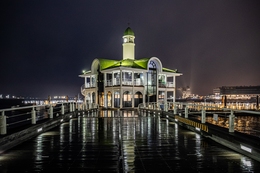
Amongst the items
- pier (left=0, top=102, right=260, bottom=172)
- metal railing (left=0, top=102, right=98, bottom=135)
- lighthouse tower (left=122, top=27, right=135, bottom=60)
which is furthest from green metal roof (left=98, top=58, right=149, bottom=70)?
pier (left=0, top=102, right=260, bottom=172)

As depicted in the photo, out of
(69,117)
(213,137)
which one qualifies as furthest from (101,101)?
(213,137)

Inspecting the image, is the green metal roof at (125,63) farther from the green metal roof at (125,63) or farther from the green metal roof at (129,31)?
the green metal roof at (129,31)

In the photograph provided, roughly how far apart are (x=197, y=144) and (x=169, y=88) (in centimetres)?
3208

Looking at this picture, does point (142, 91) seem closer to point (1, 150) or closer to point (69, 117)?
point (69, 117)

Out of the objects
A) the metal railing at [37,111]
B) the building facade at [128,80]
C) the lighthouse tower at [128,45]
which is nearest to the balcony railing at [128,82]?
the building facade at [128,80]

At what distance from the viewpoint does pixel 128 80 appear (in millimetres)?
35344

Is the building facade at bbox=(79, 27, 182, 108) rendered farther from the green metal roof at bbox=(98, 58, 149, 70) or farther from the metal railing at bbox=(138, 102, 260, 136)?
the metal railing at bbox=(138, 102, 260, 136)

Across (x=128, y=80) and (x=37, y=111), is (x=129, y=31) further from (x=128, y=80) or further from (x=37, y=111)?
(x=37, y=111)

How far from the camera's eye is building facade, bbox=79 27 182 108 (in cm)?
3475

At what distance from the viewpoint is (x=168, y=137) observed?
9852 mm

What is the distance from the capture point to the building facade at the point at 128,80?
34750 mm

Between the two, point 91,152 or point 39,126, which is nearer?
point 91,152

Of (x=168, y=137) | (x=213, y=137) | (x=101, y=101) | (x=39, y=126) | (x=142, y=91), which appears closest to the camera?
(x=213, y=137)

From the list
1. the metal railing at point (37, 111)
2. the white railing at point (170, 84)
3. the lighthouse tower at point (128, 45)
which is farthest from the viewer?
the lighthouse tower at point (128, 45)
